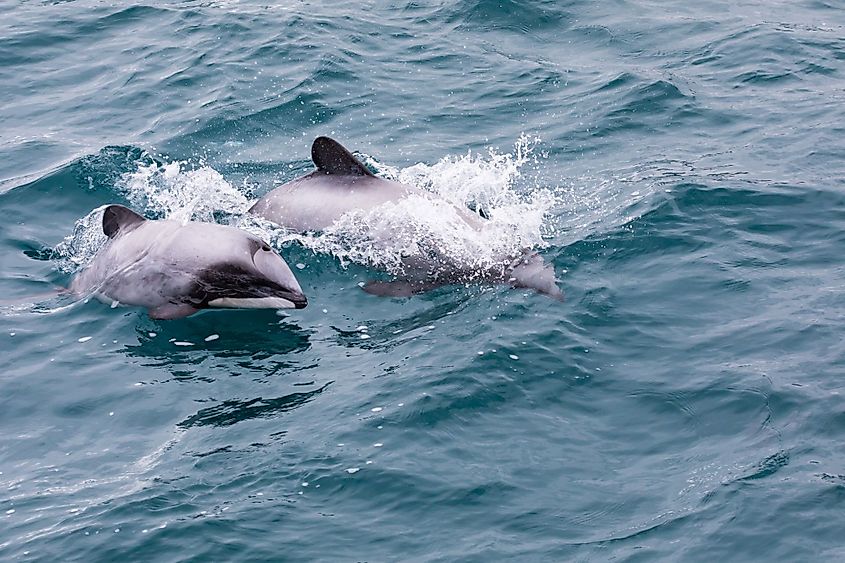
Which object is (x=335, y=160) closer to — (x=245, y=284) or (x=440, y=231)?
(x=440, y=231)

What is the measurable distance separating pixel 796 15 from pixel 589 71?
5042 millimetres

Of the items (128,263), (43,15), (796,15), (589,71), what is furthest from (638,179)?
(43,15)

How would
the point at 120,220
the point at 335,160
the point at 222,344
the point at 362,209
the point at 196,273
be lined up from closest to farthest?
1. the point at 222,344
2. the point at 196,273
3. the point at 120,220
4. the point at 362,209
5. the point at 335,160

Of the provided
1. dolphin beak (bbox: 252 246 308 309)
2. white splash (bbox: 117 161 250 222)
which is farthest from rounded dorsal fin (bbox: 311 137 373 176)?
dolphin beak (bbox: 252 246 308 309)

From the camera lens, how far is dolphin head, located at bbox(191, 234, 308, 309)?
12.7 m

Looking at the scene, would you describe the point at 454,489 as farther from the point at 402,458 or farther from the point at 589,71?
the point at 589,71

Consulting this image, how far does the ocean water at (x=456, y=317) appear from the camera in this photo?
9.48m

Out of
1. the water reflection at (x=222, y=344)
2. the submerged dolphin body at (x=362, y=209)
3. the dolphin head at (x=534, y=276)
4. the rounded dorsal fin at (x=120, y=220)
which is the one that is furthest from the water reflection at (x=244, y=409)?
the rounded dorsal fin at (x=120, y=220)

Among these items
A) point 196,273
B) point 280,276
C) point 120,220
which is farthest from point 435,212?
point 120,220

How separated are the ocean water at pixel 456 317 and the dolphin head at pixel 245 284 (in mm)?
256

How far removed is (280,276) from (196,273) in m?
0.91

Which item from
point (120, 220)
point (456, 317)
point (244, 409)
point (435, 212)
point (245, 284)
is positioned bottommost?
point (244, 409)

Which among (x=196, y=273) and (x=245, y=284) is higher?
(x=196, y=273)

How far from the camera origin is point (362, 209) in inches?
550
